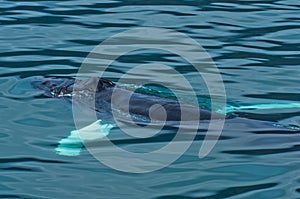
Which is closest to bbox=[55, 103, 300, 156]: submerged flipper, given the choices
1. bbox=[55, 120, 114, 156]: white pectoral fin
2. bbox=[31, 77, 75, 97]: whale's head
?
bbox=[55, 120, 114, 156]: white pectoral fin

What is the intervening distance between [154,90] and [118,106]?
0.96 m

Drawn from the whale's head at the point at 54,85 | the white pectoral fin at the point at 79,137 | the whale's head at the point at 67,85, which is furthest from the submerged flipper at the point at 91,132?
the whale's head at the point at 54,85

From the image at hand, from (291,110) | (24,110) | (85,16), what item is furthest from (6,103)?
(85,16)

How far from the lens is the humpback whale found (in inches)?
320

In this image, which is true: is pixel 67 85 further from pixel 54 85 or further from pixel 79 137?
pixel 79 137

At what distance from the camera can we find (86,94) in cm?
946

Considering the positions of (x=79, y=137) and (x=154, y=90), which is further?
(x=154, y=90)

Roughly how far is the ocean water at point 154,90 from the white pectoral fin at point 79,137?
84mm

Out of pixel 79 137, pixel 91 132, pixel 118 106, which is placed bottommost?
pixel 79 137

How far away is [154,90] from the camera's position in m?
9.82

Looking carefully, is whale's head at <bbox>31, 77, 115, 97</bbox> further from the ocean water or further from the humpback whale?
the ocean water

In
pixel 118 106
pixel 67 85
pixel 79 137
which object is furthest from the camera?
pixel 67 85

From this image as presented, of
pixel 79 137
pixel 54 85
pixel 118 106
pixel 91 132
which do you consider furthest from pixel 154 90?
pixel 79 137

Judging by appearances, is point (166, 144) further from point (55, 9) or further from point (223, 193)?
point (55, 9)
